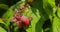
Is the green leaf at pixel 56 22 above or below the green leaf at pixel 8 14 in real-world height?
below

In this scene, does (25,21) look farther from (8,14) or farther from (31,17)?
(8,14)

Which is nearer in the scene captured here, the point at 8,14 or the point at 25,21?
the point at 25,21

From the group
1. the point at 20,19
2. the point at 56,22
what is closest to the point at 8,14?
the point at 20,19

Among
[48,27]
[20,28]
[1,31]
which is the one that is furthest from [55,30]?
[1,31]

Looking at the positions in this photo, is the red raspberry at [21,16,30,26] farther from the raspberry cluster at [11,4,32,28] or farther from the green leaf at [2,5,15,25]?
the green leaf at [2,5,15,25]

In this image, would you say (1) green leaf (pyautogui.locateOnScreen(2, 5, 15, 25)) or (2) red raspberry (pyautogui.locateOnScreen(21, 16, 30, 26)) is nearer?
(2) red raspberry (pyautogui.locateOnScreen(21, 16, 30, 26))

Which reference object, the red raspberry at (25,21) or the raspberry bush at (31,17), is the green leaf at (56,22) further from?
the red raspberry at (25,21)

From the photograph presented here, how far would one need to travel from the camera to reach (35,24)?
5.53 ft

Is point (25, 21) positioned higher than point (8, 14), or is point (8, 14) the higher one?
point (8, 14)

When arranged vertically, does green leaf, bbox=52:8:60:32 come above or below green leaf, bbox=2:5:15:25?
below

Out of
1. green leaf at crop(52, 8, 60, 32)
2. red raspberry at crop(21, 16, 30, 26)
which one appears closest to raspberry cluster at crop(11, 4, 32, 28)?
red raspberry at crop(21, 16, 30, 26)

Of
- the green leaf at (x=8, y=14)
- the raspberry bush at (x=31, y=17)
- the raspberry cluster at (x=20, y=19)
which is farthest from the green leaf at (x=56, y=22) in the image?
the green leaf at (x=8, y=14)

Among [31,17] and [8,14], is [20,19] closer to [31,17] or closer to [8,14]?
[31,17]

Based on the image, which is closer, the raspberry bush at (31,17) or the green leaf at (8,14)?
the raspberry bush at (31,17)
